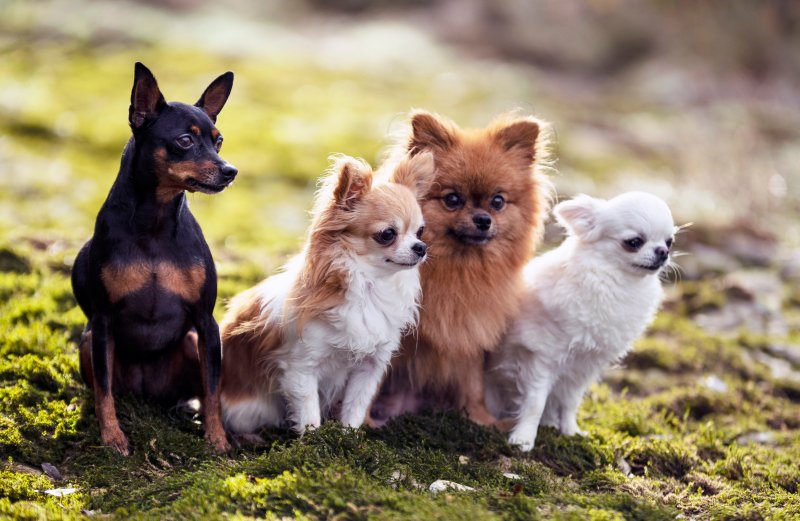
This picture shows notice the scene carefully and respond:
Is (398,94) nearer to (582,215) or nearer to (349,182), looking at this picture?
(582,215)

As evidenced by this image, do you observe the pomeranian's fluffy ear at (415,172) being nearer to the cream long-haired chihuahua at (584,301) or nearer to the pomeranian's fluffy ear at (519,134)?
the pomeranian's fluffy ear at (519,134)

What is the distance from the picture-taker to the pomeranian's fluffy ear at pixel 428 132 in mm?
4676

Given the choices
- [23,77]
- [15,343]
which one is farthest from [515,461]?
[23,77]

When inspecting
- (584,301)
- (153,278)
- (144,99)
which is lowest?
(153,278)

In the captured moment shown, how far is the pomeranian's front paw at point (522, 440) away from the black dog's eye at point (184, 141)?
2384mm

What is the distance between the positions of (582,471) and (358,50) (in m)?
17.2

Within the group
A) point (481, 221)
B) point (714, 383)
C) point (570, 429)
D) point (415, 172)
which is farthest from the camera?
point (714, 383)

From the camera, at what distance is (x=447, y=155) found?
467 centimetres

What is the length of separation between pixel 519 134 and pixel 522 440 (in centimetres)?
178

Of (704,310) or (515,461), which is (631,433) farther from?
(704,310)

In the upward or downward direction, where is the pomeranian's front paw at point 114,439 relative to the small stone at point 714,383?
downward

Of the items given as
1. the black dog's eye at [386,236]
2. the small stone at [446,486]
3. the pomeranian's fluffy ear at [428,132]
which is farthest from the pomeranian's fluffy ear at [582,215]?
the small stone at [446,486]

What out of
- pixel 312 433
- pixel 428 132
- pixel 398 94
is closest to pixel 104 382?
pixel 312 433

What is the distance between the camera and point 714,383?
6348mm
